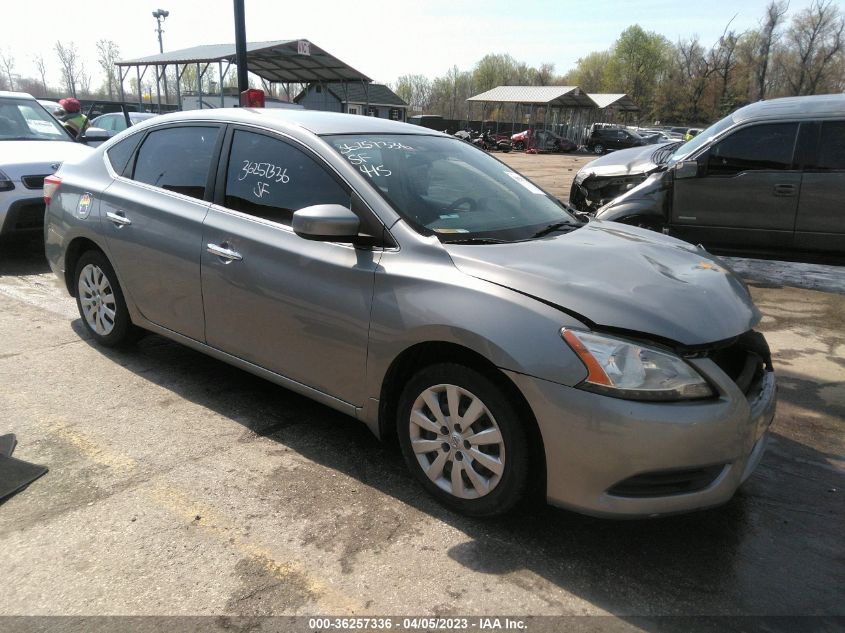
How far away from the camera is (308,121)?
141 inches

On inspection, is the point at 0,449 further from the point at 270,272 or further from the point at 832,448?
the point at 832,448

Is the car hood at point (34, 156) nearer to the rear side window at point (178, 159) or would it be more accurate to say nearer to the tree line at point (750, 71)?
the rear side window at point (178, 159)

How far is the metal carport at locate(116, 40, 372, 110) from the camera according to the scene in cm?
2286

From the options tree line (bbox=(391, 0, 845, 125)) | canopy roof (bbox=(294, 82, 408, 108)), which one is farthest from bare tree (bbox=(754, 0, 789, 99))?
canopy roof (bbox=(294, 82, 408, 108))

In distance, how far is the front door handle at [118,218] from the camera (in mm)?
4091

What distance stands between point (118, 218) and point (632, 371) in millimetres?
3374

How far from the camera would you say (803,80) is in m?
60.6

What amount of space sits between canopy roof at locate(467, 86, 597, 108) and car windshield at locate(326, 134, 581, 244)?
137 ft

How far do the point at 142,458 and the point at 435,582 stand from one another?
1.71 meters

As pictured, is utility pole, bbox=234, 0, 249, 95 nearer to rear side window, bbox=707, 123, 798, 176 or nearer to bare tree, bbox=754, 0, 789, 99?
rear side window, bbox=707, 123, 798, 176

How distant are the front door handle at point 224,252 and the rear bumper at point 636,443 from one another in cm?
173

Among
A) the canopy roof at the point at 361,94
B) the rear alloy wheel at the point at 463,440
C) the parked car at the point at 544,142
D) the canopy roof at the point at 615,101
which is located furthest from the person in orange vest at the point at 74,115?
the canopy roof at the point at 615,101

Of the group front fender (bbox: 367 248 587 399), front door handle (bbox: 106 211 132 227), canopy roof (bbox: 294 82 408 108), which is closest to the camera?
front fender (bbox: 367 248 587 399)

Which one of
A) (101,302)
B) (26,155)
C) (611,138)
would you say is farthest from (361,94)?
(101,302)
